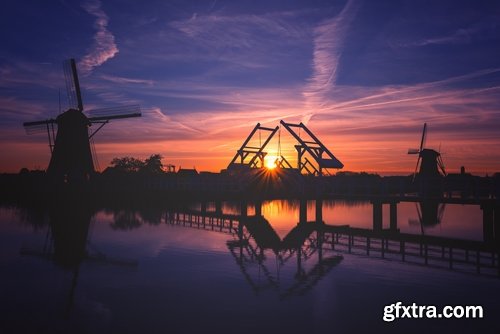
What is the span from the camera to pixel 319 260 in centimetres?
1784

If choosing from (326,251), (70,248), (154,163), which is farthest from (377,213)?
(154,163)

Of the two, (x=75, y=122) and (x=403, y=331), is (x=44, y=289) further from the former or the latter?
(x=75, y=122)

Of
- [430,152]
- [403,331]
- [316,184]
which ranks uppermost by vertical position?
[430,152]

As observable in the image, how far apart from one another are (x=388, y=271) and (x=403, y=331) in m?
6.10

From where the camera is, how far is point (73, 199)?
42.2m

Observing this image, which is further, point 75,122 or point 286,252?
point 75,122

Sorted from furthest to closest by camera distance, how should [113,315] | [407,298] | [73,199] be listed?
[73,199], [407,298], [113,315]

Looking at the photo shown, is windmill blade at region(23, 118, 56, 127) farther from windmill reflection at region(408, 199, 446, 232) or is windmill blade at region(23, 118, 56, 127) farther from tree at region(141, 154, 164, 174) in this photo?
tree at region(141, 154, 164, 174)

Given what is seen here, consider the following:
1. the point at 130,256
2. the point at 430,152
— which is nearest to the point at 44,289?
the point at 130,256

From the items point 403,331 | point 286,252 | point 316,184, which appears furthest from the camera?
point 316,184

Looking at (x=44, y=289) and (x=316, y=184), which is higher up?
(x=316, y=184)

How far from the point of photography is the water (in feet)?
32.2

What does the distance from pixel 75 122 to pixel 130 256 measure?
100 feet

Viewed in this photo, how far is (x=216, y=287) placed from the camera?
516 inches
